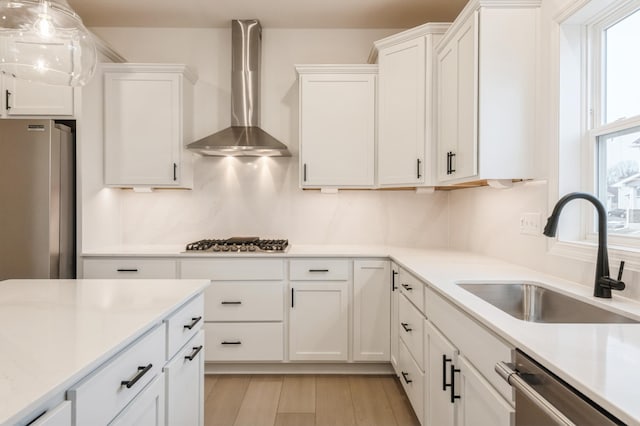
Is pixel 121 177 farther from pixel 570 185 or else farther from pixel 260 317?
pixel 570 185

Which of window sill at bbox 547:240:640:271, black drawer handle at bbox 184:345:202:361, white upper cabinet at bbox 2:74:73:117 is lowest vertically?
black drawer handle at bbox 184:345:202:361

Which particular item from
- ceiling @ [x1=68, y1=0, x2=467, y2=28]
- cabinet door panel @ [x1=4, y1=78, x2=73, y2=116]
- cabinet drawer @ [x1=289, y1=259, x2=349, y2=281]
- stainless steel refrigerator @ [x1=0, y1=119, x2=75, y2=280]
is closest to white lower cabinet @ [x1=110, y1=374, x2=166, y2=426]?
cabinet drawer @ [x1=289, y1=259, x2=349, y2=281]

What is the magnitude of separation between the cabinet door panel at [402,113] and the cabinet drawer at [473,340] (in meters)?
1.27

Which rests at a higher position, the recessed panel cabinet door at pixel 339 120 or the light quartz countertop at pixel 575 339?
the recessed panel cabinet door at pixel 339 120

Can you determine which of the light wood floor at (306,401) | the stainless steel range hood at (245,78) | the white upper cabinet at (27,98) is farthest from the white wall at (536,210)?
the white upper cabinet at (27,98)

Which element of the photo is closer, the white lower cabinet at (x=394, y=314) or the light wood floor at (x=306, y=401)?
the light wood floor at (x=306, y=401)

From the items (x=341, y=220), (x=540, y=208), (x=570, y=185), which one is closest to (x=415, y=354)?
(x=540, y=208)

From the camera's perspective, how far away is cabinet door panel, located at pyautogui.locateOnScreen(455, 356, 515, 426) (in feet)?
3.56

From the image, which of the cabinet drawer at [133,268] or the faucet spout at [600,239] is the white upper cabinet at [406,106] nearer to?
the faucet spout at [600,239]

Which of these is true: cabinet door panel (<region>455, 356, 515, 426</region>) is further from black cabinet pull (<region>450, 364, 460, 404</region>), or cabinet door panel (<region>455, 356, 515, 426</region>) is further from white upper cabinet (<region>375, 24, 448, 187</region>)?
white upper cabinet (<region>375, 24, 448, 187</region>)

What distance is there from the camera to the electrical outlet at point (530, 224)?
79.1 inches

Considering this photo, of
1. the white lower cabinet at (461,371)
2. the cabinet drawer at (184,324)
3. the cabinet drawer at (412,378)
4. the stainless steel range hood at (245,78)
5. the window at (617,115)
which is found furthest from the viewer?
the stainless steel range hood at (245,78)

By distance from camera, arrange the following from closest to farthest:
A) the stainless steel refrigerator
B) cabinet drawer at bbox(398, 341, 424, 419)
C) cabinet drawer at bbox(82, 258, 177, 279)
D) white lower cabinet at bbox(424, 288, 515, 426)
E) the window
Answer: white lower cabinet at bbox(424, 288, 515, 426) → the window → cabinet drawer at bbox(398, 341, 424, 419) → the stainless steel refrigerator → cabinet drawer at bbox(82, 258, 177, 279)

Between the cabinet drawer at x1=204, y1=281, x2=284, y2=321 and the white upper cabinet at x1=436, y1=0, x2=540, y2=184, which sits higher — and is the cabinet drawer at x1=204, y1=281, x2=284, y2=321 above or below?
below
